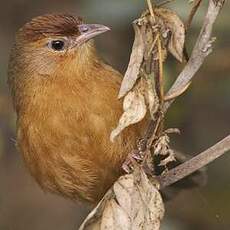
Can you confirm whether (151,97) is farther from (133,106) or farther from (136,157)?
(136,157)

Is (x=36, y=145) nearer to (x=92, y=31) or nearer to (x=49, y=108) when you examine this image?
(x=49, y=108)

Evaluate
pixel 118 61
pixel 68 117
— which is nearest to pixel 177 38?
pixel 68 117

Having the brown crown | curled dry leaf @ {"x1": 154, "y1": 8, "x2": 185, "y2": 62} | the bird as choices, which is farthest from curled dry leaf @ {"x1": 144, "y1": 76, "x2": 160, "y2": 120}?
the brown crown

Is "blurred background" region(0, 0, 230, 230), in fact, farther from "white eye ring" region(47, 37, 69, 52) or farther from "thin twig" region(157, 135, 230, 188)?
"thin twig" region(157, 135, 230, 188)

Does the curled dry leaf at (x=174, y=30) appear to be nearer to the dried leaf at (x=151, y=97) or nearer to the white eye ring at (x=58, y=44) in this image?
the dried leaf at (x=151, y=97)

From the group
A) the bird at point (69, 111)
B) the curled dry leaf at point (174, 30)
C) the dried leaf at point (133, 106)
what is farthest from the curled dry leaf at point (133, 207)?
the bird at point (69, 111)

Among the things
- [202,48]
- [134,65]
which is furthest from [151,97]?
[202,48]
